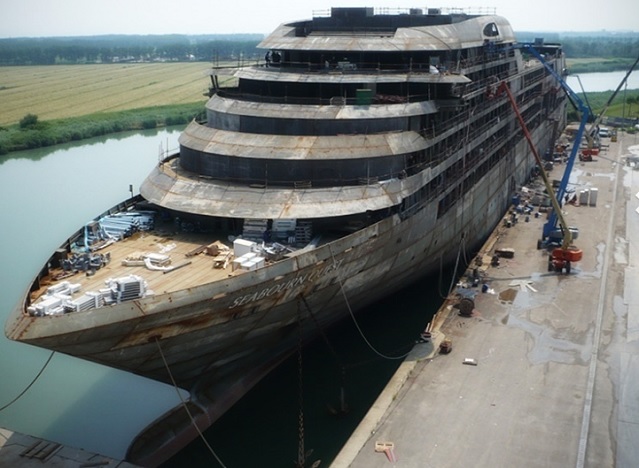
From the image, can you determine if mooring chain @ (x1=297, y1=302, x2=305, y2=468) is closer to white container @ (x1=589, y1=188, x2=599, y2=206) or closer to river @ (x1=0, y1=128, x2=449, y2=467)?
river @ (x1=0, y1=128, x2=449, y2=467)

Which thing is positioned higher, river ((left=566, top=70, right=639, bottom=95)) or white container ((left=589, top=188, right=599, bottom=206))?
river ((left=566, top=70, right=639, bottom=95))

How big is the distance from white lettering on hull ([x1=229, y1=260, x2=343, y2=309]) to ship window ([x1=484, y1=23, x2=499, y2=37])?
2007 cm

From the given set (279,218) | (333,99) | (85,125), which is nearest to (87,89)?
(85,125)

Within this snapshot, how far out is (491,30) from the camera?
36281mm

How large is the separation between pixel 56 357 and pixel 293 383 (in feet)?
32.8

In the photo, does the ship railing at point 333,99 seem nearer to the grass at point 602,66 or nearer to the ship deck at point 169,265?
the ship deck at point 169,265

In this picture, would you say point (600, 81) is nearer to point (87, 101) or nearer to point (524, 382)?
point (87, 101)

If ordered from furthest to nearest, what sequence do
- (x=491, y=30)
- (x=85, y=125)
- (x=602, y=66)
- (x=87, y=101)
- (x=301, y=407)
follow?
(x=602, y=66) < (x=87, y=101) < (x=85, y=125) < (x=491, y=30) < (x=301, y=407)

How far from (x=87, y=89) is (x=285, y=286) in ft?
346

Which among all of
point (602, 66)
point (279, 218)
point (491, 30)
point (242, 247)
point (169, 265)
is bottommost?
point (169, 265)

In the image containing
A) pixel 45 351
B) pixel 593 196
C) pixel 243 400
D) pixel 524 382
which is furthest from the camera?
pixel 593 196

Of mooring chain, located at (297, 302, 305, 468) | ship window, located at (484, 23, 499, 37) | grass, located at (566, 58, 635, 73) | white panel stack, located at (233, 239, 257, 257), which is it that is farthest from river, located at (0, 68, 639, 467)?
grass, located at (566, 58, 635, 73)

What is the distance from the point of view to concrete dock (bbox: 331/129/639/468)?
58.9 feet

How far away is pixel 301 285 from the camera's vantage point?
2000 centimetres
